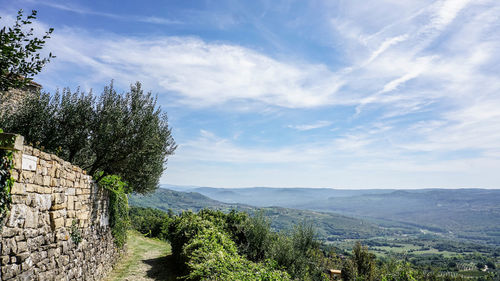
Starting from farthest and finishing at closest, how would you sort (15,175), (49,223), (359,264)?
(359,264)
(49,223)
(15,175)

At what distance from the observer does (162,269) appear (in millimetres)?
12406

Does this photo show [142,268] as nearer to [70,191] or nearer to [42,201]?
[70,191]

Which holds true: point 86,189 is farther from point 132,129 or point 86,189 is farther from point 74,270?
point 132,129

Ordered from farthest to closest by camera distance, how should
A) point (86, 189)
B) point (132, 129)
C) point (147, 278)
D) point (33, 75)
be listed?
point (132, 129) < point (147, 278) < point (86, 189) < point (33, 75)

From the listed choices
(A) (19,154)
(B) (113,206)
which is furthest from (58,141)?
(A) (19,154)

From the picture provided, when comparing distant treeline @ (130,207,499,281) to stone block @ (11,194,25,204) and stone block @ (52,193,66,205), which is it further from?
stone block @ (11,194,25,204)

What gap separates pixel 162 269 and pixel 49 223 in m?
7.63

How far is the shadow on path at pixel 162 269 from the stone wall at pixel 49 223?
97.6 inches

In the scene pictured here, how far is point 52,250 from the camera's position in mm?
6000

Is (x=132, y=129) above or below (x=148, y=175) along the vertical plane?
above

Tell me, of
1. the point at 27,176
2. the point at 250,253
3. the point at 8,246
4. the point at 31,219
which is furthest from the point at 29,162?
the point at 250,253

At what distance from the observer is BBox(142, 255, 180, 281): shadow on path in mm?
10955

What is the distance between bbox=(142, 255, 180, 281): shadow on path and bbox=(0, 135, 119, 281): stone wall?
2479 millimetres

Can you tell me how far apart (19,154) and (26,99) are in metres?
10.6
